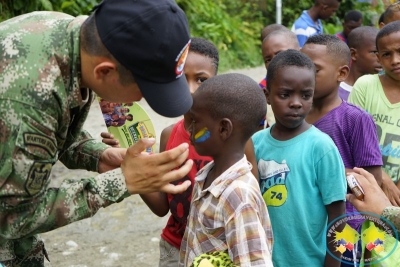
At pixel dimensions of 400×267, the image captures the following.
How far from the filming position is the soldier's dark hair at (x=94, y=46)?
2174mm

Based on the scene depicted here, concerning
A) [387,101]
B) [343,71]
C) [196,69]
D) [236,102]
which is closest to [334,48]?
[343,71]

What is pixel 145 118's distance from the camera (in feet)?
10.5

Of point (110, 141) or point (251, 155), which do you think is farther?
point (110, 141)

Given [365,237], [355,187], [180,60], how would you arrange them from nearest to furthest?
1. [180,60]
2. [355,187]
3. [365,237]

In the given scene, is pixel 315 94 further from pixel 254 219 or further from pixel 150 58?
pixel 150 58

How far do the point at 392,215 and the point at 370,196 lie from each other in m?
0.14

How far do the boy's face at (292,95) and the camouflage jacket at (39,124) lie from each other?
3.47 feet

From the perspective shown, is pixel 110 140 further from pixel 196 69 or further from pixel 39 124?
pixel 39 124

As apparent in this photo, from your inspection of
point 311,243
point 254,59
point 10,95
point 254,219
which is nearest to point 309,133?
point 311,243

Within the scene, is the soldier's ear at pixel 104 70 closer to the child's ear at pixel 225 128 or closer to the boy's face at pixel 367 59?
the child's ear at pixel 225 128

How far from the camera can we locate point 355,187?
116 inches

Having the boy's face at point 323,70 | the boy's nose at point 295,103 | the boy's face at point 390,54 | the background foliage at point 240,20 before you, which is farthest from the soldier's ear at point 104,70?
the background foliage at point 240,20

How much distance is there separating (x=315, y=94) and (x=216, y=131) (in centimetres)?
103

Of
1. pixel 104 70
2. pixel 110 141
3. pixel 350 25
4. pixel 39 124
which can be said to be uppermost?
pixel 104 70
